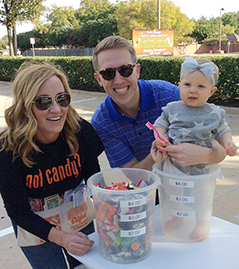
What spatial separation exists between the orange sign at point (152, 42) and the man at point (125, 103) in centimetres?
1097

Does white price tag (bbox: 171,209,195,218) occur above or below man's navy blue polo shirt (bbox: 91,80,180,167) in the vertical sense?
below

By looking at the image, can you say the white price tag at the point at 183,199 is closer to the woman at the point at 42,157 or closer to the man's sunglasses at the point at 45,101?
the woman at the point at 42,157

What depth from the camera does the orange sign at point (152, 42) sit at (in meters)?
13.0

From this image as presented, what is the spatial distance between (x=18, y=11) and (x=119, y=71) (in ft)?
68.5

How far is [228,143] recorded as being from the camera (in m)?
1.55

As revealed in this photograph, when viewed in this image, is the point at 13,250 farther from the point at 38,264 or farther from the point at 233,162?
the point at 233,162

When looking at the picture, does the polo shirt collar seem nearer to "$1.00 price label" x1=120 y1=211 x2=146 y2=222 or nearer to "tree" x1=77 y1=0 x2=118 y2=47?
"$1.00 price label" x1=120 y1=211 x2=146 y2=222

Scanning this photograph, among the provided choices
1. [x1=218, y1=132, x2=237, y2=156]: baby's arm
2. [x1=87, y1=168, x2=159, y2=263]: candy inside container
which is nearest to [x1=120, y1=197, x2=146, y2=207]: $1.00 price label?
[x1=87, y1=168, x2=159, y2=263]: candy inside container

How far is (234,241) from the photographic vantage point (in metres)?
1.48

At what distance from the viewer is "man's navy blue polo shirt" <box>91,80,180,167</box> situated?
2178 mm

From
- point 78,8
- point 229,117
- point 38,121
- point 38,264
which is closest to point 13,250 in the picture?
point 38,264

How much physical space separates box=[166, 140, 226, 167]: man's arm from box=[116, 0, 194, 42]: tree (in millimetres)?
33190

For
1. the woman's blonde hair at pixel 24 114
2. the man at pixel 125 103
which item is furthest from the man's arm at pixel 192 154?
the woman's blonde hair at pixel 24 114

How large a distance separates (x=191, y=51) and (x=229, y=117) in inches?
1732
